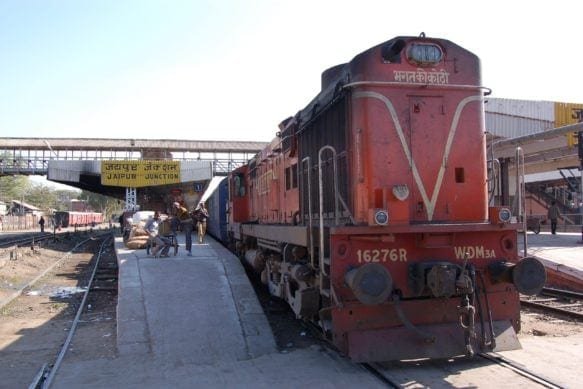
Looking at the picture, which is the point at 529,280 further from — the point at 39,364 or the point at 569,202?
the point at 569,202

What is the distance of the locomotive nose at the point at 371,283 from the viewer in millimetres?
5504

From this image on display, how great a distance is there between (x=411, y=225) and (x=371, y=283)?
86 centimetres

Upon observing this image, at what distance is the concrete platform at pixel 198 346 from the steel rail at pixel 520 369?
158cm

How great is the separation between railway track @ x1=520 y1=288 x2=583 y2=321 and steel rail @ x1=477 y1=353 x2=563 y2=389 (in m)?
3.36

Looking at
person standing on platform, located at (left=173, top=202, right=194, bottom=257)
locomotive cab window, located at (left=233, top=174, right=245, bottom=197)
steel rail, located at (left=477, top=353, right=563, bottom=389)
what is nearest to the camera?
steel rail, located at (left=477, top=353, right=563, bottom=389)

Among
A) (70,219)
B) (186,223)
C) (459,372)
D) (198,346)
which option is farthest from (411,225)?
(70,219)

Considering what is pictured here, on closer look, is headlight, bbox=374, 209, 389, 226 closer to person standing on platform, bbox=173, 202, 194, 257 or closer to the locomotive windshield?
the locomotive windshield

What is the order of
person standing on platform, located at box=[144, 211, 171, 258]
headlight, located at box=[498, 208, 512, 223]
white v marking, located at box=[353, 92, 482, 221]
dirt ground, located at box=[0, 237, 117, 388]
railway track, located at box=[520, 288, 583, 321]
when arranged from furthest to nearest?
person standing on platform, located at box=[144, 211, 171, 258] → railway track, located at box=[520, 288, 583, 321] → dirt ground, located at box=[0, 237, 117, 388] → white v marking, located at box=[353, 92, 482, 221] → headlight, located at box=[498, 208, 512, 223]

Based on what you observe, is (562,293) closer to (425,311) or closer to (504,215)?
(504,215)

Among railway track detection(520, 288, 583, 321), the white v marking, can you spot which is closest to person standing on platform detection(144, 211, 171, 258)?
railway track detection(520, 288, 583, 321)

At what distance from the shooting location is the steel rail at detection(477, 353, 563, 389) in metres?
5.35

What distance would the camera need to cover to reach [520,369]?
5.87 m

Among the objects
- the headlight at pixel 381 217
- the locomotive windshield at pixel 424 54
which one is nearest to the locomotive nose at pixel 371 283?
the headlight at pixel 381 217

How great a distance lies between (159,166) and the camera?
107 feet
